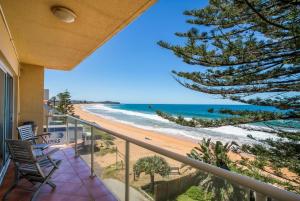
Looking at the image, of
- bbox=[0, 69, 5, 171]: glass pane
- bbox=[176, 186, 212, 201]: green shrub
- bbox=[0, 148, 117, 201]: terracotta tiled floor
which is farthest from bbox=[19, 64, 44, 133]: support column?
bbox=[176, 186, 212, 201]: green shrub

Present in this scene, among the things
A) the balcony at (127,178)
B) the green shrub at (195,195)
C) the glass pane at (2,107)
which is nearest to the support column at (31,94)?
the balcony at (127,178)

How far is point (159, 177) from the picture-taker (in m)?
1.77

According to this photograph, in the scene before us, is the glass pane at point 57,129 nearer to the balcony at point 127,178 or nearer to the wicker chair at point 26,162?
the balcony at point 127,178

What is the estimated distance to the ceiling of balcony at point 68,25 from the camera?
2174 millimetres

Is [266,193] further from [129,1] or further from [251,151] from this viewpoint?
[251,151]

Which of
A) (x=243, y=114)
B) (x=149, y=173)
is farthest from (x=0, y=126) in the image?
(x=243, y=114)

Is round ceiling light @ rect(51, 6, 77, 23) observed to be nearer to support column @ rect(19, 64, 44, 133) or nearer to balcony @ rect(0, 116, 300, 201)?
balcony @ rect(0, 116, 300, 201)

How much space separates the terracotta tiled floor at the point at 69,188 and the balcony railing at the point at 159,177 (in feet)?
0.46

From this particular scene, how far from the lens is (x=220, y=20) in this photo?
15.8 ft

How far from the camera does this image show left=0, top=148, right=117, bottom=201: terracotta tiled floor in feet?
8.79

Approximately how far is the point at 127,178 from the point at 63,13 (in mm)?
1948

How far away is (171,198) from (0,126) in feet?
10.9

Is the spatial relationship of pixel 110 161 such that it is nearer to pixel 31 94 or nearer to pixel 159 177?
pixel 159 177

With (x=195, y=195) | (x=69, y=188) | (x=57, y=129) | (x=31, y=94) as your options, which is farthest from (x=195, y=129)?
(x=195, y=195)
